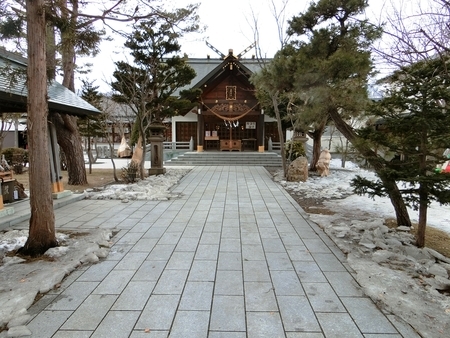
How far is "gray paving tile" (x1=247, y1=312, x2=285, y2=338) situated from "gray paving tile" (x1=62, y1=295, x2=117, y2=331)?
4.09 ft

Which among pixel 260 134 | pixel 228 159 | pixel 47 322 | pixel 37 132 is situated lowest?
pixel 47 322

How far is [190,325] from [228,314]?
0.35 m

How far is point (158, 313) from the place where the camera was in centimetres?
255

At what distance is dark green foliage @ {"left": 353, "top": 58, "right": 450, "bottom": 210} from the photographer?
3725 mm

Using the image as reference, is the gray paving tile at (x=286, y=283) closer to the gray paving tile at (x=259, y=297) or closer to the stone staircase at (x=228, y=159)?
the gray paving tile at (x=259, y=297)

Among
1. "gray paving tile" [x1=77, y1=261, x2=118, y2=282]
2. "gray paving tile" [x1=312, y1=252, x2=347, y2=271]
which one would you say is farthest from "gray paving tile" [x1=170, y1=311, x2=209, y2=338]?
"gray paving tile" [x1=312, y1=252, x2=347, y2=271]

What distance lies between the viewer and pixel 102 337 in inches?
88.4

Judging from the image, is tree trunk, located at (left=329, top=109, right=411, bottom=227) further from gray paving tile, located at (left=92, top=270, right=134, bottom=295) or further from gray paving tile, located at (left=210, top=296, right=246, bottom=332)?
gray paving tile, located at (left=92, top=270, right=134, bottom=295)

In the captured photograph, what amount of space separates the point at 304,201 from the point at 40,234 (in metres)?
5.79

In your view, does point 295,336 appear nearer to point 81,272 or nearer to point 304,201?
point 81,272

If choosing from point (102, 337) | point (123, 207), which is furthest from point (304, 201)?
point (102, 337)

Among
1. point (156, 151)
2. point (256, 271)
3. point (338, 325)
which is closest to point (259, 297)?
point (256, 271)

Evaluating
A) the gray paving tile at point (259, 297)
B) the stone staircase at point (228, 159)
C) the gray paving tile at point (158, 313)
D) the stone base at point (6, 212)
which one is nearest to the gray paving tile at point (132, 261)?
the gray paving tile at point (158, 313)

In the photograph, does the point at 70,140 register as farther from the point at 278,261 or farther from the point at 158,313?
the point at 158,313
